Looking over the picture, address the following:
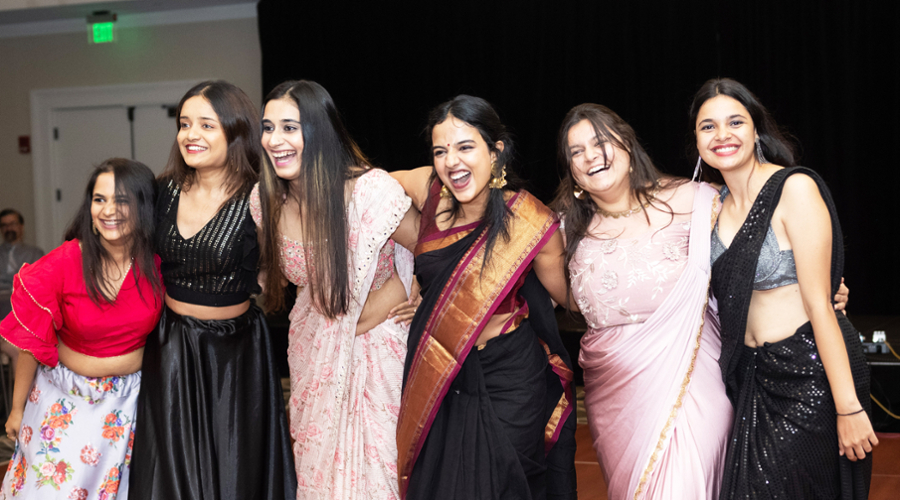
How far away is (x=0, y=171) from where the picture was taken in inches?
295

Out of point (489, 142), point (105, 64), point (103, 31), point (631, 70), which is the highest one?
point (103, 31)

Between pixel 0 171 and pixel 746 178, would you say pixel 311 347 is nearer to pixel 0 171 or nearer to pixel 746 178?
pixel 746 178

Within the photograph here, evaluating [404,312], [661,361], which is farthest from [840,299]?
[404,312]

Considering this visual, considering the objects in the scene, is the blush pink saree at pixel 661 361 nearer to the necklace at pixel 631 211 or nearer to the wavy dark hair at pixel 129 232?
the necklace at pixel 631 211

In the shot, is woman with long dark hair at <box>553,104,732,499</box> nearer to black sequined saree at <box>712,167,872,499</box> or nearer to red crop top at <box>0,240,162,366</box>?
black sequined saree at <box>712,167,872,499</box>

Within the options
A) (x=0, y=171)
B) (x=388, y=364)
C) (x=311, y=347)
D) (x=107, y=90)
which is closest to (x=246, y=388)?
(x=311, y=347)

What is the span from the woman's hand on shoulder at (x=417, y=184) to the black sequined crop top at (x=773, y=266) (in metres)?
0.97

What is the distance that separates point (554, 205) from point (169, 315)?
3.92 feet

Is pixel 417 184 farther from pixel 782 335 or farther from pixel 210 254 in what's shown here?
pixel 782 335

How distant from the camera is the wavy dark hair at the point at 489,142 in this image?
1.99 m

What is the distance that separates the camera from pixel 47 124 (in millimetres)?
7508

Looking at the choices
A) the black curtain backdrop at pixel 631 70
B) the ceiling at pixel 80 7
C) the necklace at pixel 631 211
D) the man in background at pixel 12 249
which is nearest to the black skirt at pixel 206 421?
the necklace at pixel 631 211

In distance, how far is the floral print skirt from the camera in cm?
205

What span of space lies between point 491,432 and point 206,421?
819 mm
